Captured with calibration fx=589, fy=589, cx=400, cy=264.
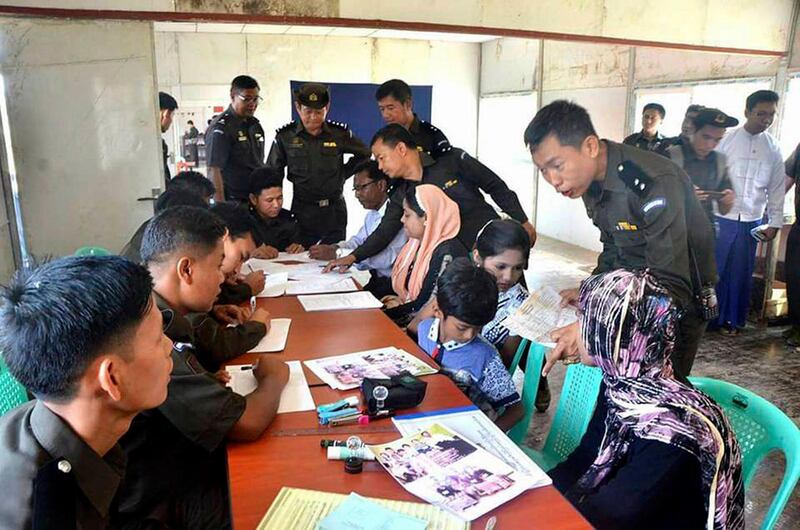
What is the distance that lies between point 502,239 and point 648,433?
1213mm

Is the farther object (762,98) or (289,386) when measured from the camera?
(762,98)

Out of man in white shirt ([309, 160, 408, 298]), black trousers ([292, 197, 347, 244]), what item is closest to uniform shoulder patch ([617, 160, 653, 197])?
man in white shirt ([309, 160, 408, 298])

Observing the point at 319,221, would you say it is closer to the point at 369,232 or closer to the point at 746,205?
the point at 369,232

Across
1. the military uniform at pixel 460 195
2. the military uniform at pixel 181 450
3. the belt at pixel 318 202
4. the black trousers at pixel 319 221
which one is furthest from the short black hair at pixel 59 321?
the belt at pixel 318 202

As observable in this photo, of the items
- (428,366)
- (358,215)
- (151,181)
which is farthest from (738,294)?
(358,215)

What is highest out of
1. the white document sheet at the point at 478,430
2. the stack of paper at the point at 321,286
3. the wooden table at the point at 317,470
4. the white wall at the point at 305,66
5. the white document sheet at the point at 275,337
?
the white wall at the point at 305,66

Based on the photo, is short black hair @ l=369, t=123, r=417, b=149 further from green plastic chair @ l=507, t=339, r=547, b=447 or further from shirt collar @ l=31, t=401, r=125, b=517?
shirt collar @ l=31, t=401, r=125, b=517

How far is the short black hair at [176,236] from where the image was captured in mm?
1624

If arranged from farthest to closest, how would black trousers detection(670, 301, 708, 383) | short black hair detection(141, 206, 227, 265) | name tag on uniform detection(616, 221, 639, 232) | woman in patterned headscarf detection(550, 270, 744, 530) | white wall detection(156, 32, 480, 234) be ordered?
white wall detection(156, 32, 480, 234) < black trousers detection(670, 301, 708, 383) < name tag on uniform detection(616, 221, 639, 232) < short black hair detection(141, 206, 227, 265) < woman in patterned headscarf detection(550, 270, 744, 530)

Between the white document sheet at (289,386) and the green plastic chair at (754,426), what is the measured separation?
1.07 meters

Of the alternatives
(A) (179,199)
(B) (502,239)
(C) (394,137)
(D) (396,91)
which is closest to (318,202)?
(D) (396,91)

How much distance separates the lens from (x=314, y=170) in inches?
163

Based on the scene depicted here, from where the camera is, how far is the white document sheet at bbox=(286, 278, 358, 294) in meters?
2.69

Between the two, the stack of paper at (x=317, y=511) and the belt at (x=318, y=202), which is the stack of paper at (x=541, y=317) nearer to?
the stack of paper at (x=317, y=511)
